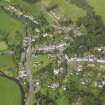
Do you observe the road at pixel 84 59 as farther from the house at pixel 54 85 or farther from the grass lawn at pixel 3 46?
the grass lawn at pixel 3 46

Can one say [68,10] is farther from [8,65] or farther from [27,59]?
[8,65]

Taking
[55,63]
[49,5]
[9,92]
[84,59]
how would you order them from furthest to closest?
[49,5] < [84,59] < [55,63] < [9,92]

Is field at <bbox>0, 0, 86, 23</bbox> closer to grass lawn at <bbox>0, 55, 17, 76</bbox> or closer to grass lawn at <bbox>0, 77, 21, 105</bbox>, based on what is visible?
grass lawn at <bbox>0, 55, 17, 76</bbox>

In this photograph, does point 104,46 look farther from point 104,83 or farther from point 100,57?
point 104,83

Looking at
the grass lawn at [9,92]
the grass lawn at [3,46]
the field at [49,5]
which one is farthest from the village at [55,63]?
the grass lawn at [9,92]

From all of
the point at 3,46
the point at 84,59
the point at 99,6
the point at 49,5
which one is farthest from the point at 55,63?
the point at 99,6

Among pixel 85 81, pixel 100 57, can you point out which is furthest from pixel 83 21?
pixel 85 81

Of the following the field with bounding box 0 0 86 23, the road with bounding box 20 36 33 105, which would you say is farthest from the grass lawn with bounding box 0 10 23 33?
the field with bounding box 0 0 86 23
